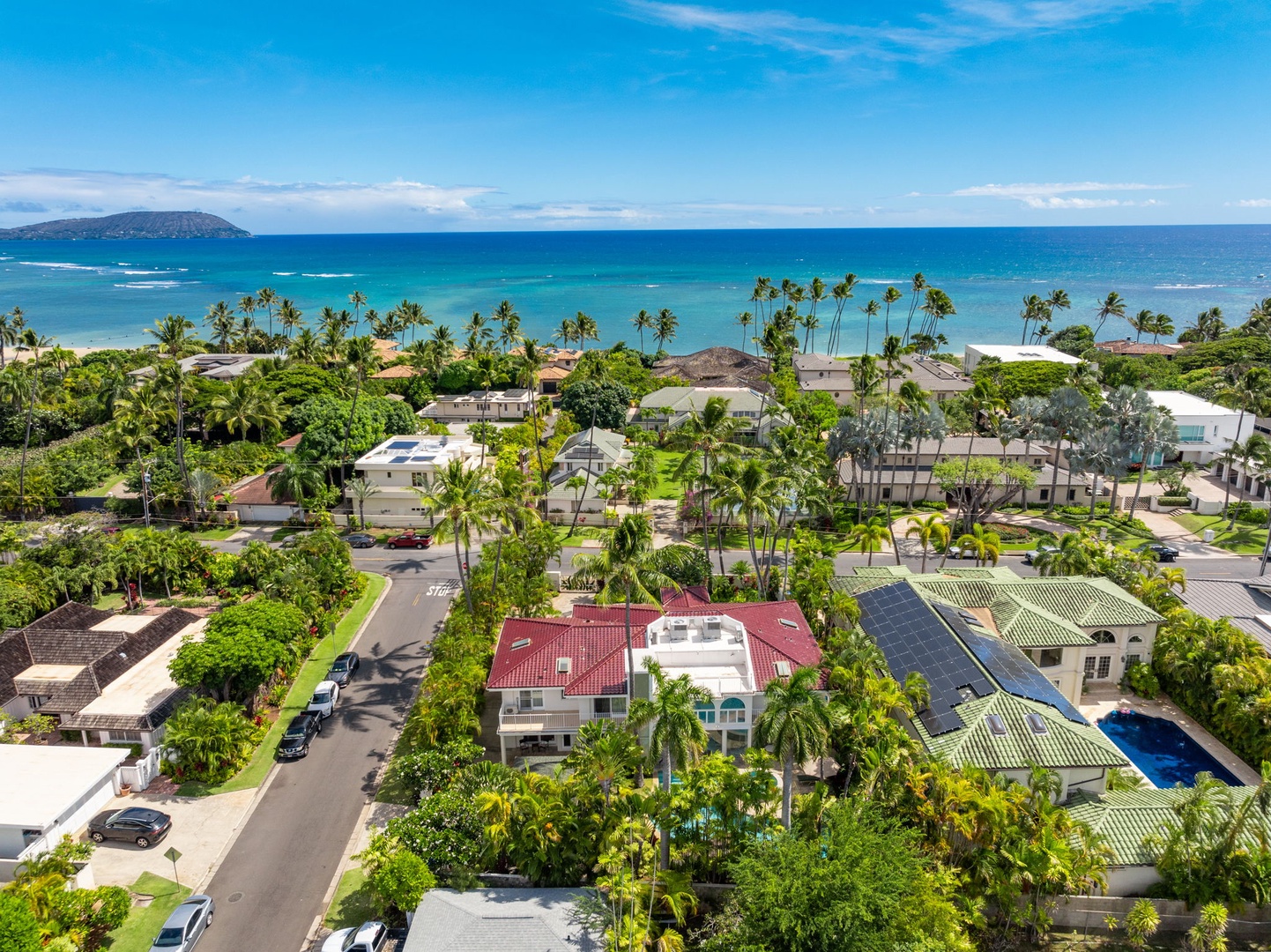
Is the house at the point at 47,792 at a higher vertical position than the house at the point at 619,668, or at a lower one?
lower

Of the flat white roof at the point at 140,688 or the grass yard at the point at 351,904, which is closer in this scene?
the grass yard at the point at 351,904

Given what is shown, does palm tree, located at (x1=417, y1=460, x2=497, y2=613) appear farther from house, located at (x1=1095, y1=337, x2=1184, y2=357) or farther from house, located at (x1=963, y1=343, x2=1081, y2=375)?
house, located at (x1=1095, y1=337, x2=1184, y2=357)

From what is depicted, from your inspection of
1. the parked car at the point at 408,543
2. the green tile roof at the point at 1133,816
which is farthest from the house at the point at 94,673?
the green tile roof at the point at 1133,816

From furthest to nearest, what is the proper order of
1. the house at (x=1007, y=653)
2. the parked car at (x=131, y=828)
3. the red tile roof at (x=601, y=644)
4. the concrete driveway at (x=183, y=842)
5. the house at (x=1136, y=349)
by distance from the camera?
the house at (x=1136, y=349) → the red tile roof at (x=601, y=644) → the parked car at (x=131, y=828) → the house at (x=1007, y=653) → the concrete driveway at (x=183, y=842)

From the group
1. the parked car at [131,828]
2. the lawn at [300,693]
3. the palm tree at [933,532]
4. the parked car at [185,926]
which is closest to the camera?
the parked car at [185,926]

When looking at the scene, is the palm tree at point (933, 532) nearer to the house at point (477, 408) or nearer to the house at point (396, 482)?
the house at point (396, 482)

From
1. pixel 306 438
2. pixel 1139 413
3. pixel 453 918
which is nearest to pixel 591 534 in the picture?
pixel 306 438

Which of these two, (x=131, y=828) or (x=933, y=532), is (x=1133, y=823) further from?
(x=131, y=828)

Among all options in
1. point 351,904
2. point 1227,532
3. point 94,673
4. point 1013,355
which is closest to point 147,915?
point 351,904
